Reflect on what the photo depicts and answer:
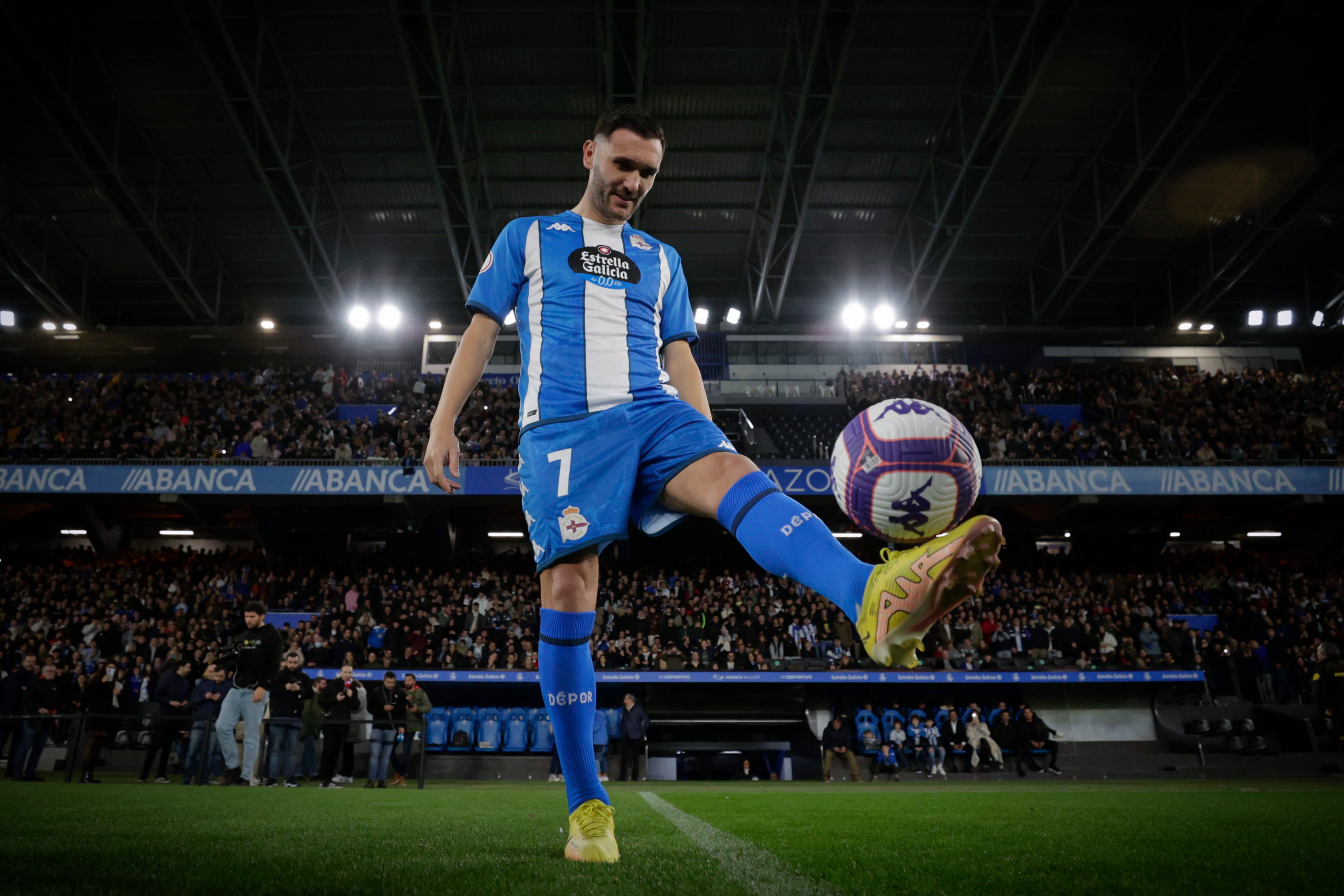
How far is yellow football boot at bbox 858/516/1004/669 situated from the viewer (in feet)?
5.93

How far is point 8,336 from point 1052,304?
3435cm

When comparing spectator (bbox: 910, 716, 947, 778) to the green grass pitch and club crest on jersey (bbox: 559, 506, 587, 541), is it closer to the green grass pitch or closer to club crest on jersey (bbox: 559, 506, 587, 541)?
the green grass pitch

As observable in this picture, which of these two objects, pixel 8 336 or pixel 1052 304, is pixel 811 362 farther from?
pixel 8 336

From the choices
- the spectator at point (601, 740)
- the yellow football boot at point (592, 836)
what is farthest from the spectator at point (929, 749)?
the yellow football boot at point (592, 836)

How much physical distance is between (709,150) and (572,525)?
20938 millimetres

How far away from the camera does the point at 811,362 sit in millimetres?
29516

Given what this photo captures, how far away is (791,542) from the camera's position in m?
2.25

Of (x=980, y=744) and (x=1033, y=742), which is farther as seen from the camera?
(x=1033, y=742)

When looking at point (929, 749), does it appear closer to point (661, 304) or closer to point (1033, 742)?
point (1033, 742)

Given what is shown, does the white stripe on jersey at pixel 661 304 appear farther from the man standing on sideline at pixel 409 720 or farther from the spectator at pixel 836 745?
the spectator at pixel 836 745

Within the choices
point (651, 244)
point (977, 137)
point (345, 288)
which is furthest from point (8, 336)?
point (651, 244)

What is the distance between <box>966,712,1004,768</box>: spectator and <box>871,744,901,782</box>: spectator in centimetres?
134

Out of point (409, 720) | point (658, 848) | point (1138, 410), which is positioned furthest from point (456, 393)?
point (1138, 410)

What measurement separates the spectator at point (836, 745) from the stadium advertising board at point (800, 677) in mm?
1206
